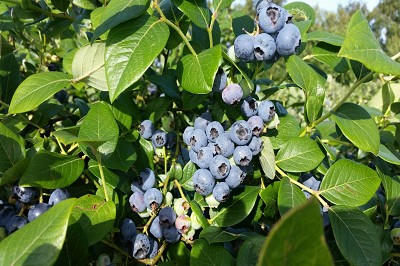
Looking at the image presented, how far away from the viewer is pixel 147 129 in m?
1.14

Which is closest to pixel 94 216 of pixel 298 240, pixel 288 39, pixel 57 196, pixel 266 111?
pixel 57 196

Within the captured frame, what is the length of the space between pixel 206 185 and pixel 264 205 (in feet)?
0.73

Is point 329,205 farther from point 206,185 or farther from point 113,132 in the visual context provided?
point 113,132

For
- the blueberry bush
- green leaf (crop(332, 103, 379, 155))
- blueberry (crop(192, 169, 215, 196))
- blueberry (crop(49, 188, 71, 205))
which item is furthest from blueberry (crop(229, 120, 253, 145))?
blueberry (crop(49, 188, 71, 205))

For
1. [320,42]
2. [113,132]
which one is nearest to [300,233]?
[113,132]

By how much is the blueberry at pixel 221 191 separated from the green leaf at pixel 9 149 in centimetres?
48

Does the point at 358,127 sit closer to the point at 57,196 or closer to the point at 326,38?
the point at 326,38

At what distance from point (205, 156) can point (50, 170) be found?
0.37 metres

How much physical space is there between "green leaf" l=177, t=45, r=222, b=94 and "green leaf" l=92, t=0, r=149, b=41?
0.17 meters

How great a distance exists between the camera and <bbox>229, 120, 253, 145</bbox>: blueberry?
0.99m

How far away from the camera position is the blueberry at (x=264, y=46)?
Result: 0.96 m

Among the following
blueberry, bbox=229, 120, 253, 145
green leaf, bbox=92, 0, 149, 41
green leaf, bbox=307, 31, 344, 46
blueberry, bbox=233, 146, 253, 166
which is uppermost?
green leaf, bbox=92, 0, 149, 41

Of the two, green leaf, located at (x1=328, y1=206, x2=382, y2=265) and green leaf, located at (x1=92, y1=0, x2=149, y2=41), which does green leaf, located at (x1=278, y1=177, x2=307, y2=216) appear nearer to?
green leaf, located at (x1=328, y1=206, x2=382, y2=265)

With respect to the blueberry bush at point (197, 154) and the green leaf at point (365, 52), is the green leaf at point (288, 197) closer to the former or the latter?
the blueberry bush at point (197, 154)
